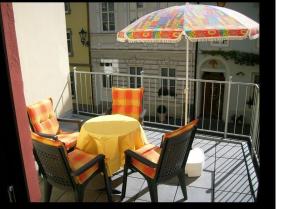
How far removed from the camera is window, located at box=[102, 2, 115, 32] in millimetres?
13639

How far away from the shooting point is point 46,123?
4074mm

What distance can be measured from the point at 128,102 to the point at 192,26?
7.09ft

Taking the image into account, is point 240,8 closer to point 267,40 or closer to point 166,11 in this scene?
point 166,11

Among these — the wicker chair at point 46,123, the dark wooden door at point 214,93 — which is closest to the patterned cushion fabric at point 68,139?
the wicker chair at point 46,123

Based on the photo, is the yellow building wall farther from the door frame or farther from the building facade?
the door frame

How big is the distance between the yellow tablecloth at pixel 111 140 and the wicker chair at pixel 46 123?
1.08 ft

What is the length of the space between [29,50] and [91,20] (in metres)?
9.95

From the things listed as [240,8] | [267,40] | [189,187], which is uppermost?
[240,8]

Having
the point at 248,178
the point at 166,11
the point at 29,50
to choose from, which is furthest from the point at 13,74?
the point at 29,50

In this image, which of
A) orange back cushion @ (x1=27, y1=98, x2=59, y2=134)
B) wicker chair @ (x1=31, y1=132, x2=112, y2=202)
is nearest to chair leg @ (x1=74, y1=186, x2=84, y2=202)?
wicker chair @ (x1=31, y1=132, x2=112, y2=202)

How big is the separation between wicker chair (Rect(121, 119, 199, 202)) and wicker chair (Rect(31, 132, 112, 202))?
0.39 m

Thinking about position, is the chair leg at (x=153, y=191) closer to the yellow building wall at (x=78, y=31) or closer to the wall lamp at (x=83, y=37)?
the yellow building wall at (x=78, y=31)

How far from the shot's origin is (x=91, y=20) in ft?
45.4

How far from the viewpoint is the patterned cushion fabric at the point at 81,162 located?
9.33 ft
